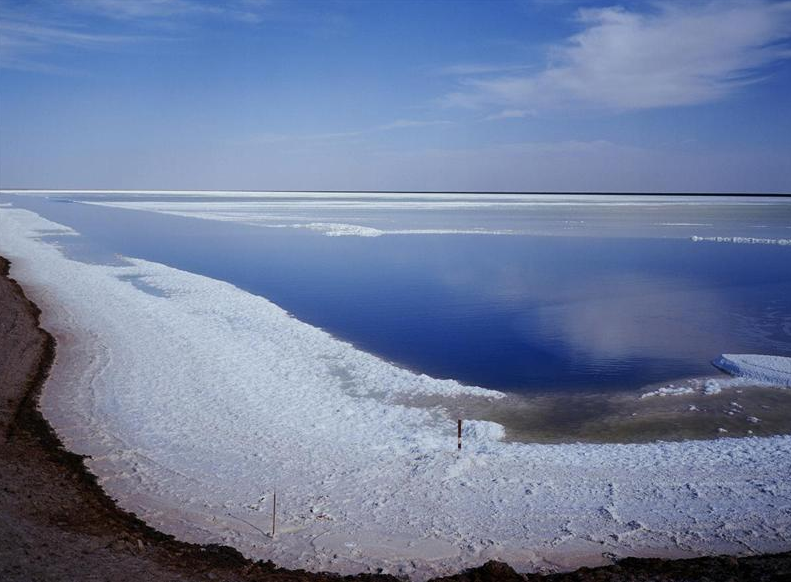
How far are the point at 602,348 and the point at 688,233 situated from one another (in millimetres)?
25721

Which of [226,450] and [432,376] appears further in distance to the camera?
[432,376]

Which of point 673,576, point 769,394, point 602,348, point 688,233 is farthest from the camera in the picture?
point 688,233

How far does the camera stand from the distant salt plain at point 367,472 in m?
5.50

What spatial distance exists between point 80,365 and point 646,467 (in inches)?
320

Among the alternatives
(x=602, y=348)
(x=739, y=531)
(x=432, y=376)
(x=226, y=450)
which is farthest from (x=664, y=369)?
(x=226, y=450)

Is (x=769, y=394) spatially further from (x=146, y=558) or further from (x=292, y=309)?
(x=292, y=309)

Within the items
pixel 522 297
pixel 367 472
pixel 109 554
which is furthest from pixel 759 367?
pixel 109 554

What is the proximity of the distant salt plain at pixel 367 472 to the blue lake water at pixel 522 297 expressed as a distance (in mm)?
1761

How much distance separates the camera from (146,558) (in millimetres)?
4984

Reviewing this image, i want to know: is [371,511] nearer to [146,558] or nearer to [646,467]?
[146,558]

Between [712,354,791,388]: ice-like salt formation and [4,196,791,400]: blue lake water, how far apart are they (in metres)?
0.31

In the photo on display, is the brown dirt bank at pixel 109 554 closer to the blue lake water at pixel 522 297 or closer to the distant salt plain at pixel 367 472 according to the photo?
the distant salt plain at pixel 367 472

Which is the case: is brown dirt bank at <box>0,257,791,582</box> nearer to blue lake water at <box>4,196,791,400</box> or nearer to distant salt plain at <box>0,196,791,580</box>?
distant salt plain at <box>0,196,791,580</box>

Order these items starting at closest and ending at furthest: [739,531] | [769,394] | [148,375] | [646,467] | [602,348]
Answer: [739,531] < [646,467] < [769,394] < [148,375] < [602,348]
